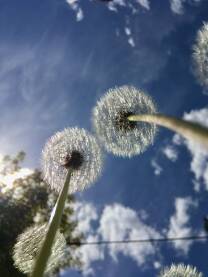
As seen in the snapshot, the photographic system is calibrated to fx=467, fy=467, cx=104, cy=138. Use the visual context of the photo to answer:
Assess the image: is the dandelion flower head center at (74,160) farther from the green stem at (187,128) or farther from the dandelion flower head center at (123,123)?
the green stem at (187,128)

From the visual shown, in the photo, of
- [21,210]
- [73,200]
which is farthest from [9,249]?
[73,200]

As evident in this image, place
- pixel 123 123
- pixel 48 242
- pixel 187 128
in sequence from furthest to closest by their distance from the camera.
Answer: pixel 123 123, pixel 48 242, pixel 187 128

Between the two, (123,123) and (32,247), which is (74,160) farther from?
(32,247)

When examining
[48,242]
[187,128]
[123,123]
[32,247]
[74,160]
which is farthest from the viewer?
[123,123]

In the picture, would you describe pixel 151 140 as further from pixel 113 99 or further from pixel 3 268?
pixel 3 268

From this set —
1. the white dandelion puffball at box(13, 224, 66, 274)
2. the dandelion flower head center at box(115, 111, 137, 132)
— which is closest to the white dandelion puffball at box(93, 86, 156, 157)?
the dandelion flower head center at box(115, 111, 137, 132)

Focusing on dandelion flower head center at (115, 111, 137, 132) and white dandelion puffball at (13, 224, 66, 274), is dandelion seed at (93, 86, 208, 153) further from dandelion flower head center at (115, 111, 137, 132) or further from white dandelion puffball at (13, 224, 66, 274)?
white dandelion puffball at (13, 224, 66, 274)

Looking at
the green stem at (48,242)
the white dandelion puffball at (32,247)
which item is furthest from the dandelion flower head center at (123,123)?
the green stem at (48,242)

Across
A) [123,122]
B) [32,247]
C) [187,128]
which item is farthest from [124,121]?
[187,128]
